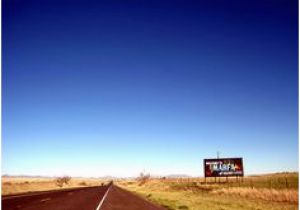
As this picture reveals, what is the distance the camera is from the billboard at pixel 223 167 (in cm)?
7262

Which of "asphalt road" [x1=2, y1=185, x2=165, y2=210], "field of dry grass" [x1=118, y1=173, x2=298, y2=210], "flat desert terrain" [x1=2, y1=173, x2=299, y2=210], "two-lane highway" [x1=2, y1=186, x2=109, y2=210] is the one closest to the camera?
"two-lane highway" [x1=2, y1=186, x2=109, y2=210]

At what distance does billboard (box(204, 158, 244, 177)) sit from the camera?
7262 centimetres

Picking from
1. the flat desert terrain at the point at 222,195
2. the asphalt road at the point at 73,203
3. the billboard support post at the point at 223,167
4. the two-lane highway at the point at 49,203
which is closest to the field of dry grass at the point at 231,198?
the flat desert terrain at the point at 222,195

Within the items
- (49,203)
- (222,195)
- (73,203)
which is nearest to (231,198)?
(222,195)

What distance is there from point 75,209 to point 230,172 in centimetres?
6053

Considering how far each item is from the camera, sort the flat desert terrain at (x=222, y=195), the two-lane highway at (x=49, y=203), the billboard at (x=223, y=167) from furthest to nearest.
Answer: the billboard at (x=223, y=167) < the flat desert terrain at (x=222, y=195) < the two-lane highway at (x=49, y=203)

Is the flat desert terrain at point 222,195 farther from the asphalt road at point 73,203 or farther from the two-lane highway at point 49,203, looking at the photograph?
Answer: the two-lane highway at point 49,203

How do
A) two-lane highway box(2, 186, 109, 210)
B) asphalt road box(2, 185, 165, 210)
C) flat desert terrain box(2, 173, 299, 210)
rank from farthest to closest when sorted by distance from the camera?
flat desert terrain box(2, 173, 299, 210) → asphalt road box(2, 185, 165, 210) → two-lane highway box(2, 186, 109, 210)

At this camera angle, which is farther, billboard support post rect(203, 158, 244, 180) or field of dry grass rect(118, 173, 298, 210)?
billboard support post rect(203, 158, 244, 180)

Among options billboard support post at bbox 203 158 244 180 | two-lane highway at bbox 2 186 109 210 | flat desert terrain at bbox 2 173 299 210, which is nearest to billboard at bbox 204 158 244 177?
billboard support post at bbox 203 158 244 180

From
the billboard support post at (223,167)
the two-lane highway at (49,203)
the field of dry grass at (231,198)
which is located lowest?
the two-lane highway at (49,203)

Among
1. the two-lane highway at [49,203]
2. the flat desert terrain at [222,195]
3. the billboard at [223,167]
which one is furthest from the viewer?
the billboard at [223,167]

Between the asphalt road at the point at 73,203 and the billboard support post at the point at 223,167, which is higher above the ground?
the billboard support post at the point at 223,167

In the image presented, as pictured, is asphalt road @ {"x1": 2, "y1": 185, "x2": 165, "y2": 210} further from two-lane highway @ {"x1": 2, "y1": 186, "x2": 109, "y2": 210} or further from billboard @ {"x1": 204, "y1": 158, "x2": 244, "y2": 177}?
billboard @ {"x1": 204, "y1": 158, "x2": 244, "y2": 177}
